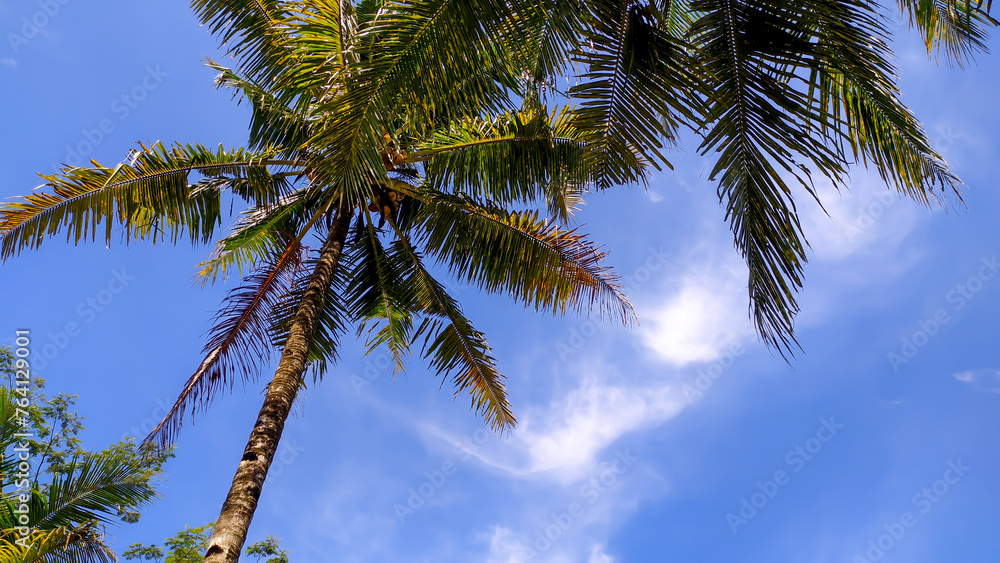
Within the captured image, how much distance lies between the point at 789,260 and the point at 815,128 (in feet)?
3.44

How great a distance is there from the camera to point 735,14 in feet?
15.5

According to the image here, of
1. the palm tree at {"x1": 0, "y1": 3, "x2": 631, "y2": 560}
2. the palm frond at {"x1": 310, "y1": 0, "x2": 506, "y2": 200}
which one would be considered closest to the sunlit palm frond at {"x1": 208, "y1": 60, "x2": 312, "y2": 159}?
the palm tree at {"x1": 0, "y1": 3, "x2": 631, "y2": 560}

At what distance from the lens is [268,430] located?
5.71 m

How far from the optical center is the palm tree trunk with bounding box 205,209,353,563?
483 centimetres

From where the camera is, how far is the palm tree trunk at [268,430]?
4.83m

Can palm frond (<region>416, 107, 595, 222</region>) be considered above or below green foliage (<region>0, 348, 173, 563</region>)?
above

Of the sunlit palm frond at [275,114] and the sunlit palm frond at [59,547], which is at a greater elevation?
the sunlit palm frond at [275,114]

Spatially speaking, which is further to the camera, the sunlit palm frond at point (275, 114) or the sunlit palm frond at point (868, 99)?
the sunlit palm frond at point (275, 114)

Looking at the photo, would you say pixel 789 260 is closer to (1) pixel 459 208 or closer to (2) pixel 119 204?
(1) pixel 459 208

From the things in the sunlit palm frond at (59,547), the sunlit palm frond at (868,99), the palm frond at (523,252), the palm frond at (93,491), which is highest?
the palm frond at (523,252)

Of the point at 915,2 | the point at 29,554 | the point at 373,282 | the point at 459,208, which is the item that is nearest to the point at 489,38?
the point at 915,2

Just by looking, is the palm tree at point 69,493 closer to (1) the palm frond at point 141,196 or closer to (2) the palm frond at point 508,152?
(1) the palm frond at point 141,196

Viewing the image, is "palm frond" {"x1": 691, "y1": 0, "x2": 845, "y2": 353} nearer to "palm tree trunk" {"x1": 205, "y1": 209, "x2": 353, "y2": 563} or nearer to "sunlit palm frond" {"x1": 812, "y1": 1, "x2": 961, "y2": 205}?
"sunlit palm frond" {"x1": 812, "y1": 1, "x2": 961, "y2": 205}

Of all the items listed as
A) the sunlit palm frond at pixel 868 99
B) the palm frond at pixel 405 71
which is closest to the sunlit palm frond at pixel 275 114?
the palm frond at pixel 405 71
